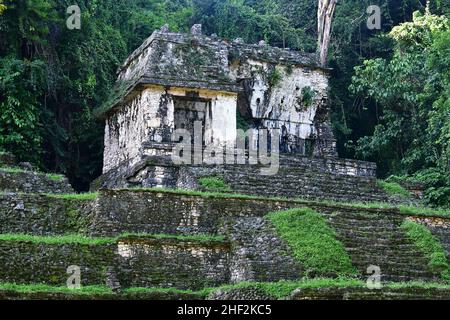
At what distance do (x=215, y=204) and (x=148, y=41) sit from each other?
7498 mm

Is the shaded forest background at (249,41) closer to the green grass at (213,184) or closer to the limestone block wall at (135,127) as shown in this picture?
the limestone block wall at (135,127)

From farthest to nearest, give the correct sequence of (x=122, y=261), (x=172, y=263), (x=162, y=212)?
(x=162, y=212) < (x=172, y=263) < (x=122, y=261)

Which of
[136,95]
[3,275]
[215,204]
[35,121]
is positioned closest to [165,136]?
[136,95]

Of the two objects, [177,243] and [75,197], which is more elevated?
[75,197]

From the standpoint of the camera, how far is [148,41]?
23.2 m

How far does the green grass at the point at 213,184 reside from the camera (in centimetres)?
1878

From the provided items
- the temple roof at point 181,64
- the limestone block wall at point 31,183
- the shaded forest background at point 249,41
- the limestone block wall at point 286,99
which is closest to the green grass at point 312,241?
the limestone block wall at point 31,183

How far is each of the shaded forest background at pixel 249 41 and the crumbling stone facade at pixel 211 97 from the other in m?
1.35

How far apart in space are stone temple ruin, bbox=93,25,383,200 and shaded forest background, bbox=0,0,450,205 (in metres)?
1.35

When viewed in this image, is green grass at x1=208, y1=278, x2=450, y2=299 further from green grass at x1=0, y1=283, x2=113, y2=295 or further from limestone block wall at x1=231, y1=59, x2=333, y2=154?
limestone block wall at x1=231, y1=59, x2=333, y2=154

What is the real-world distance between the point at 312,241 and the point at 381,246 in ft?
5.18

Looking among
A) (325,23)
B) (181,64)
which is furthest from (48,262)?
(325,23)

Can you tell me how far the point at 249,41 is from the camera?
3219cm

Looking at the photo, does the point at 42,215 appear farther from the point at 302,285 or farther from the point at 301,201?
the point at 302,285
